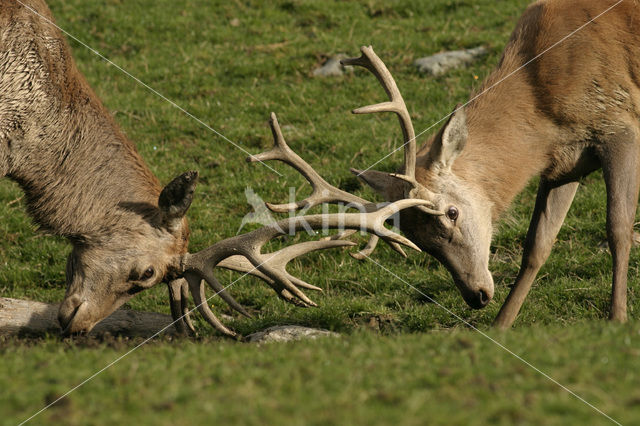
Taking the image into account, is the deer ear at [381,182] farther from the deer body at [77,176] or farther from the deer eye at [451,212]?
the deer body at [77,176]

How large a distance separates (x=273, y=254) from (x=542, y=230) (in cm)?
265

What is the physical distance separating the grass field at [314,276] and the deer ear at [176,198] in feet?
3.60

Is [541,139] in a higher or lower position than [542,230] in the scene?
higher

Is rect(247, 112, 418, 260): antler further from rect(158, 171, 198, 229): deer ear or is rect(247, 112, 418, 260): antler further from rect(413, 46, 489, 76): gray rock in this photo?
rect(413, 46, 489, 76): gray rock

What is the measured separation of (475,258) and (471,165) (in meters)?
0.79

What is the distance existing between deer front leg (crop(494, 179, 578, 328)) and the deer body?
3029 mm

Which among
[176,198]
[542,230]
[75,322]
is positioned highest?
[176,198]

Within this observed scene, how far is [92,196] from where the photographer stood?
704cm

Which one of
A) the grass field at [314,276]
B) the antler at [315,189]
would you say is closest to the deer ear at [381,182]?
the antler at [315,189]

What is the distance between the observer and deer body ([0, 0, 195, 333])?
267 inches

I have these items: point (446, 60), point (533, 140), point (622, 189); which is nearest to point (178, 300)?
point (533, 140)

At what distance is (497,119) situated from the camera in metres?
7.09

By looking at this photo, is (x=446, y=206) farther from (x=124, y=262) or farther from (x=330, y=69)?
(x=330, y=69)

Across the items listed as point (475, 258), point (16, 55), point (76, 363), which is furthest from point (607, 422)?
point (16, 55)
